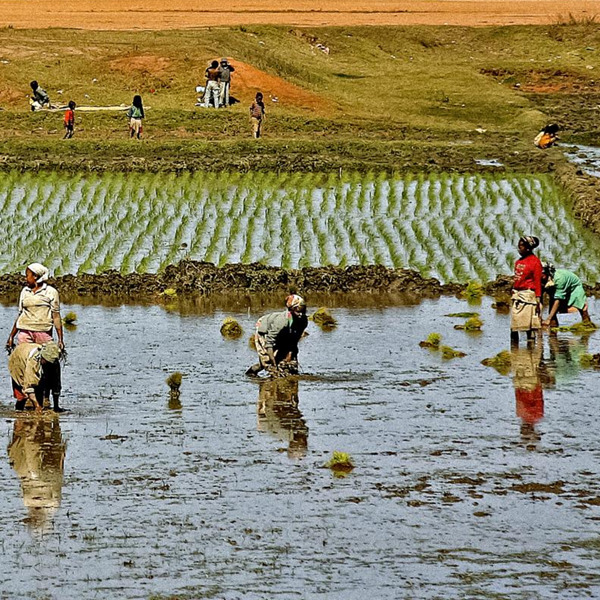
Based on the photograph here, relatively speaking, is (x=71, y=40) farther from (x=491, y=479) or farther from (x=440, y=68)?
(x=491, y=479)

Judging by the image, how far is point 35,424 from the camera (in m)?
11.2

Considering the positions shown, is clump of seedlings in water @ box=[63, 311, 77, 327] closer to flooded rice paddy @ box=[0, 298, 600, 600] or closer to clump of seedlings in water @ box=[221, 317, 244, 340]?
flooded rice paddy @ box=[0, 298, 600, 600]

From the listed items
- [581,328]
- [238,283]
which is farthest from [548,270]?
[238,283]

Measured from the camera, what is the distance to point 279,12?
46.9 m

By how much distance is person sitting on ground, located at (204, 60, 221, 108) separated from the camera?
3042 cm

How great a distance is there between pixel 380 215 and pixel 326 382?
362 inches

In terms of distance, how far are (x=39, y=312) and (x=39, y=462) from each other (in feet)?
5.99

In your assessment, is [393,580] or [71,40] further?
[71,40]

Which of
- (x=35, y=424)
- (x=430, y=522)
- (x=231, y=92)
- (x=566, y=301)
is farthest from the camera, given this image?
(x=231, y=92)

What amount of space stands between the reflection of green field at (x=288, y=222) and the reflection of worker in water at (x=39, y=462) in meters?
7.61

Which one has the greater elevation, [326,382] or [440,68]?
[440,68]

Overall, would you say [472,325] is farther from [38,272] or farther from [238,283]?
[38,272]

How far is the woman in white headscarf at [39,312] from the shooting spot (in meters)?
11.4

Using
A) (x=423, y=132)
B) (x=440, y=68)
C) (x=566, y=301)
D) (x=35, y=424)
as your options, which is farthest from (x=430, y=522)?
(x=440, y=68)
